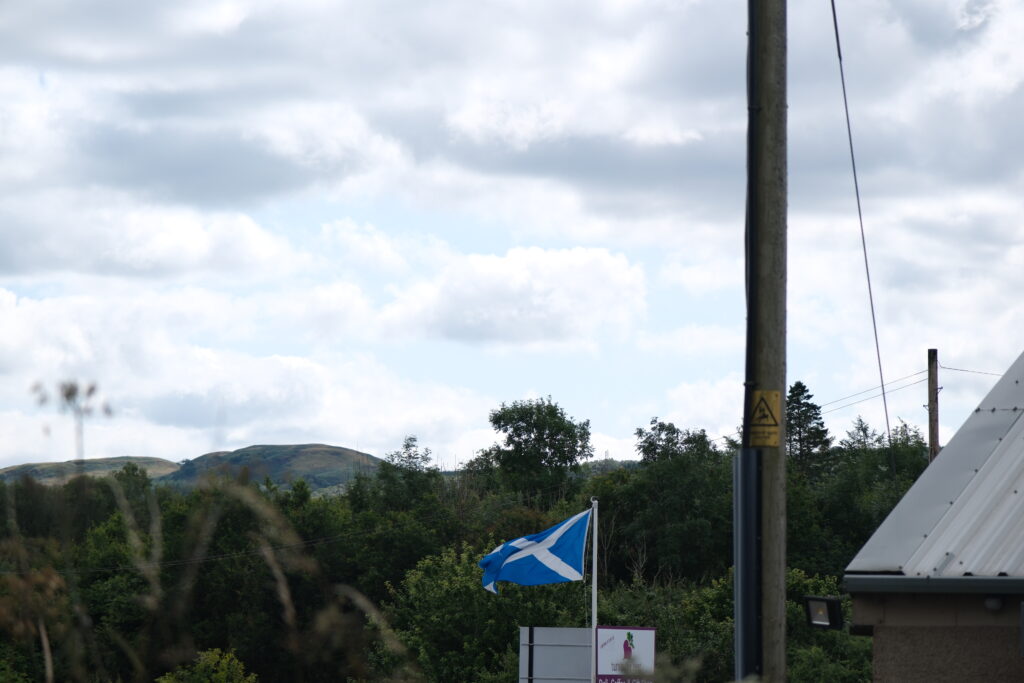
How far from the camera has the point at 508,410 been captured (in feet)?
300

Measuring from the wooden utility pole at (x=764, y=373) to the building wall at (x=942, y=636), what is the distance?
270cm

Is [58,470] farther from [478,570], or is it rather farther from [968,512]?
[478,570]

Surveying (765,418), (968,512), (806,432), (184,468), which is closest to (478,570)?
(968,512)

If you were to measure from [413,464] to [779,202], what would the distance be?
6479cm

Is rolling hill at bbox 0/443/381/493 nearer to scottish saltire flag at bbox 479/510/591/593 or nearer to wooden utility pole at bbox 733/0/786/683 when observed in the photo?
wooden utility pole at bbox 733/0/786/683

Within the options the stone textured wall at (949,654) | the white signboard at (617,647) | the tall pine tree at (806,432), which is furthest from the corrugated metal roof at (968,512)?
the tall pine tree at (806,432)

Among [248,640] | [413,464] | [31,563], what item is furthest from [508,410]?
[31,563]

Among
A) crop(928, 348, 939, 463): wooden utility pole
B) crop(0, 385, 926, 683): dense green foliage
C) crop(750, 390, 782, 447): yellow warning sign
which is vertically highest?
crop(928, 348, 939, 463): wooden utility pole

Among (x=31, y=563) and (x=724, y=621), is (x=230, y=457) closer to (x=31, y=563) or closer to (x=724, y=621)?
(x=31, y=563)

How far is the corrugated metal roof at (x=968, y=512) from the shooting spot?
8.37 metres

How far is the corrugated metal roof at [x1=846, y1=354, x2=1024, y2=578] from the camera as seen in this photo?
8.37 metres

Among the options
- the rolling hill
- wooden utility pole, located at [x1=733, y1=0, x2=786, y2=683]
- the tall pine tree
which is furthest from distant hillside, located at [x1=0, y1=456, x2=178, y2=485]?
the tall pine tree

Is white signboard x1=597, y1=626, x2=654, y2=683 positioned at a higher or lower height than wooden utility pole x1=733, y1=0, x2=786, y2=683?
lower

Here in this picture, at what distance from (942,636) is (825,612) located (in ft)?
4.67
